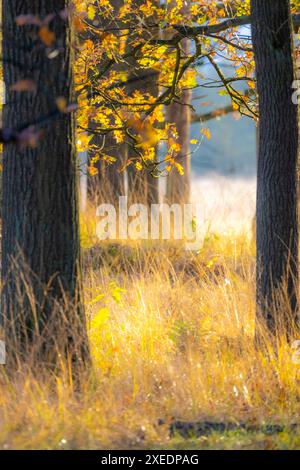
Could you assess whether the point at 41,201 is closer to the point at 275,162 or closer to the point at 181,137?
the point at 275,162

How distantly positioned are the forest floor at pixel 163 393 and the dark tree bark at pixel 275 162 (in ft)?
1.67

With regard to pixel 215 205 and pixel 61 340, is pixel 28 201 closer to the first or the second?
pixel 61 340

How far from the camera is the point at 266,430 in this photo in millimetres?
4586

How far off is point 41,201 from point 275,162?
2016 mm

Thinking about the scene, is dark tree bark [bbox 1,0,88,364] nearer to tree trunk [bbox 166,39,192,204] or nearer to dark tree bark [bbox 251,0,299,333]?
dark tree bark [bbox 251,0,299,333]

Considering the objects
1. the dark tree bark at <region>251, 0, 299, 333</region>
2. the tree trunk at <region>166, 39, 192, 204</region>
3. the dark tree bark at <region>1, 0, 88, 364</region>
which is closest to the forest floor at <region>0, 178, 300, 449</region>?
the dark tree bark at <region>1, 0, 88, 364</region>

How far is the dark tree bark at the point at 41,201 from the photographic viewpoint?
4.68 meters

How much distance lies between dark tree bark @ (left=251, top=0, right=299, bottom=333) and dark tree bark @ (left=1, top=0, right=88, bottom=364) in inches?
66.3

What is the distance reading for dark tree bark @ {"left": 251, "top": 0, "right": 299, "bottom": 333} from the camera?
569cm

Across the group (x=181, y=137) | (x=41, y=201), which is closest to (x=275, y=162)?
(x=41, y=201)

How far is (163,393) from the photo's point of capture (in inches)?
195

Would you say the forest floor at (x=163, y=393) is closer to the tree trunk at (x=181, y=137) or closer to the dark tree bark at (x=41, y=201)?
the dark tree bark at (x=41, y=201)

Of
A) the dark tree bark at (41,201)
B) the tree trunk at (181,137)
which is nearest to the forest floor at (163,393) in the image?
the dark tree bark at (41,201)
